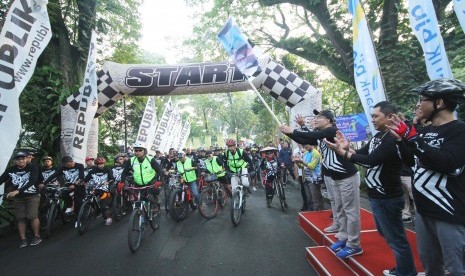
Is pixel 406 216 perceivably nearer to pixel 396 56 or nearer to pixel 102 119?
pixel 396 56

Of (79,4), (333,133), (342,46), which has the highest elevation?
(79,4)

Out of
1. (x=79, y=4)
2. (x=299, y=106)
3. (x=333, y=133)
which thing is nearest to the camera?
(x=333, y=133)

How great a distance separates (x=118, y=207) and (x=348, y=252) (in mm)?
6289

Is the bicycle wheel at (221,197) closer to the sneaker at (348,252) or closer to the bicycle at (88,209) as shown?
the bicycle at (88,209)

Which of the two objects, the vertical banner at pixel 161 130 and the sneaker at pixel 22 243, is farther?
the vertical banner at pixel 161 130

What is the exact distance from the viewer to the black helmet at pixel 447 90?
6.99ft

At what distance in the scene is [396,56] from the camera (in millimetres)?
10094

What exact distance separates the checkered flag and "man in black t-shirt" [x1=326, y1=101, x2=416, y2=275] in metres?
5.66

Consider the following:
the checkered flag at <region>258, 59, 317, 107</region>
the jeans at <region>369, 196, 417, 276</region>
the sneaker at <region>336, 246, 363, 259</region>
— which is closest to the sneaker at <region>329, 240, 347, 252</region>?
the sneaker at <region>336, 246, 363, 259</region>

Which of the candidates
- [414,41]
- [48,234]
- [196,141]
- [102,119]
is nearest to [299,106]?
[414,41]

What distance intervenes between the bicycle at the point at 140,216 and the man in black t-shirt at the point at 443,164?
15.3 ft

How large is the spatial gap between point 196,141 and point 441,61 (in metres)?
46.7

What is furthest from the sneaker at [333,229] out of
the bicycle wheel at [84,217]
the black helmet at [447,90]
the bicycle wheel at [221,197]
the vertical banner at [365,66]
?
the bicycle wheel at [84,217]

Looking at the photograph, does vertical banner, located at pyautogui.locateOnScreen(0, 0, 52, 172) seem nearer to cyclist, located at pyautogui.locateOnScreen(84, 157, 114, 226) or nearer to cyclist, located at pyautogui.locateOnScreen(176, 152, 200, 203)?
cyclist, located at pyautogui.locateOnScreen(84, 157, 114, 226)
